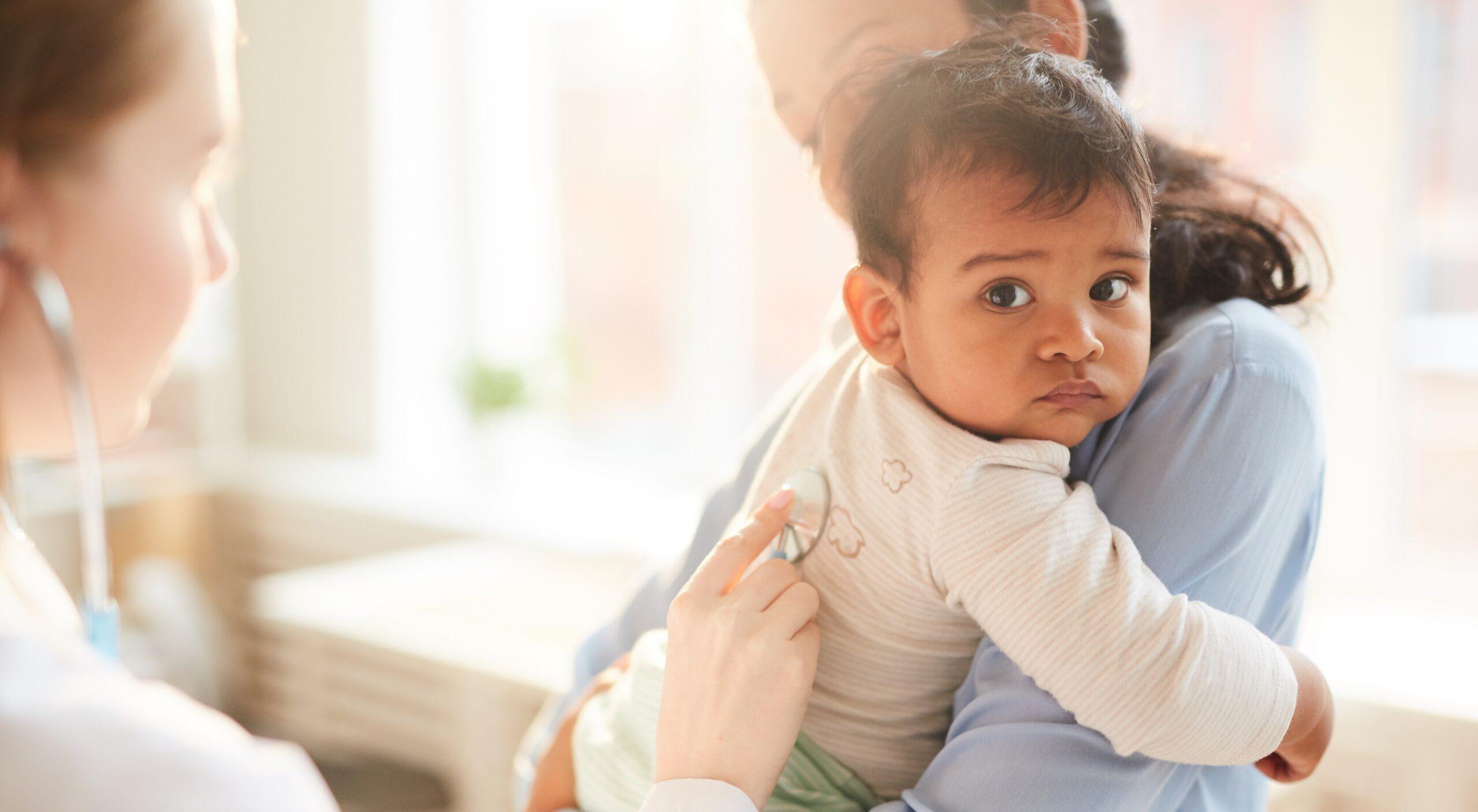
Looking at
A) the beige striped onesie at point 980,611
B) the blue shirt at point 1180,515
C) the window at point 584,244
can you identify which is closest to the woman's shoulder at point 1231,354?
the blue shirt at point 1180,515

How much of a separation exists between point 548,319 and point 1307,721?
3.02 m

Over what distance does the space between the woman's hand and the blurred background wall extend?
1.27m

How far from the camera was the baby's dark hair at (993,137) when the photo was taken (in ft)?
2.28

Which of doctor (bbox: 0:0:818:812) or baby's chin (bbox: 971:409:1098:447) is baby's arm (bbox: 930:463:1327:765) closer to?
baby's chin (bbox: 971:409:1098:447)

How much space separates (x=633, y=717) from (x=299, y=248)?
3.04m

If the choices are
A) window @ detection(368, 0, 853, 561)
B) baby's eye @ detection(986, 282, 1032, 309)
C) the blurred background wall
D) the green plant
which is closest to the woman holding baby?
baby's eye @ detection(986, 282, 1032, 309)

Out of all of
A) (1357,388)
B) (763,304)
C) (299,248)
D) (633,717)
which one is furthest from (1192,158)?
(299,248)

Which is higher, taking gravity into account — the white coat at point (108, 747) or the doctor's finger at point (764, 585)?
the white coat at point (108, 747)

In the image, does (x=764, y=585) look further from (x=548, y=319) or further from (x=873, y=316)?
(x=548, y=319)

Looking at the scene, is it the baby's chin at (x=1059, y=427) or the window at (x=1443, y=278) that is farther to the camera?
the window at (x=1443, y=278)

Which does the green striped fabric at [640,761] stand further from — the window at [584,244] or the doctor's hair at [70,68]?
the window at [584,244]

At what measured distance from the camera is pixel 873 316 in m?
0.80

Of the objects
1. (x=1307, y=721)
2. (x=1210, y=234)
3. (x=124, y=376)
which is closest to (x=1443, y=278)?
(x=1210, y=234)

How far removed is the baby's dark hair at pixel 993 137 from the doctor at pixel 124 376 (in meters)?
0.24
